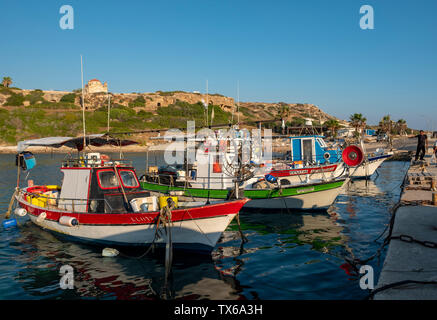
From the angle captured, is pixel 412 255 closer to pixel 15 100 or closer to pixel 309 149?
pixel 309 149

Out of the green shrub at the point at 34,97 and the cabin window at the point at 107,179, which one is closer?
the cabin window at the point at 107,179

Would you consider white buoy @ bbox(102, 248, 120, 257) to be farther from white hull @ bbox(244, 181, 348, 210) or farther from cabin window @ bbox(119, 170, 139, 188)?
white hull @ bbox(244, 181, 348, 210)

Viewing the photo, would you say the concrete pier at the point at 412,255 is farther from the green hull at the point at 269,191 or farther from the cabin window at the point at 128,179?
the cabin window at the point at 128,179

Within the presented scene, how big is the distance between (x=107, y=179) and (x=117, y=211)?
1672 mm

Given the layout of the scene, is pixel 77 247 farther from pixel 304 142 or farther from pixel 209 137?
pixel 304 142

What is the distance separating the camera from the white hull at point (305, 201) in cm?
1705

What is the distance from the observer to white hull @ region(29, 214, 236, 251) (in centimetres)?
1061

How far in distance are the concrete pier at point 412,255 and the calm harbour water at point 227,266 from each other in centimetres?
178

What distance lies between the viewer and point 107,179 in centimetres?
1306

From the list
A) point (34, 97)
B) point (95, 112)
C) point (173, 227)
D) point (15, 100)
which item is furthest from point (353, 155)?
point (34, 97)

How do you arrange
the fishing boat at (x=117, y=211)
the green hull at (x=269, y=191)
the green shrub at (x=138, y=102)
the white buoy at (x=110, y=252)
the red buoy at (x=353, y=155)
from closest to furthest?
the fishing boat at (x=117, y=211) < the white buoy at (x=110, y=252) < the red buoy at (x=353, y=155) < the green hull at (x=269, y=191) < the green shrub at (x=138, y=102)

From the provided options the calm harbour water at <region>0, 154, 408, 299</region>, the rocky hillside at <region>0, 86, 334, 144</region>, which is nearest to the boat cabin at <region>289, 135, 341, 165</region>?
the calm harbour water at <region>0, 154, 408, 299</region>

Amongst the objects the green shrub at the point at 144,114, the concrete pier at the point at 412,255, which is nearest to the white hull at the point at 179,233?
the concrete pier at the point at 412,255

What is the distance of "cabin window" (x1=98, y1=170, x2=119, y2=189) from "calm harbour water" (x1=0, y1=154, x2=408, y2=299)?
8.12 ft
